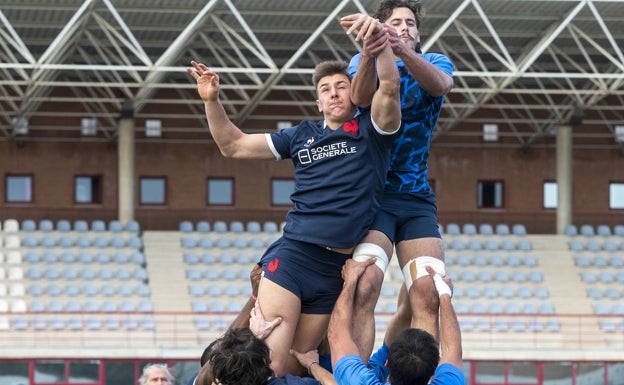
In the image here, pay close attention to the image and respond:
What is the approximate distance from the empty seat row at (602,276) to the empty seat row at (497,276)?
1.00 meters

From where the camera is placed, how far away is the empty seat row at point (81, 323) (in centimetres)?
2873

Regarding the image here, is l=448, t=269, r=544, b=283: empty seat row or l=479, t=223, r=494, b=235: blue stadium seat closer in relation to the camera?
l=448, t=269, r=544, b=283: empty seat row

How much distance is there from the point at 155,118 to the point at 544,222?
33.0ft

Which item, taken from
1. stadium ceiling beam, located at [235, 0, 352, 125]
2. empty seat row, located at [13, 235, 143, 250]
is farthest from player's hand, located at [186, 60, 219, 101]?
empty seat row, located at [13, 235, 143, 250]

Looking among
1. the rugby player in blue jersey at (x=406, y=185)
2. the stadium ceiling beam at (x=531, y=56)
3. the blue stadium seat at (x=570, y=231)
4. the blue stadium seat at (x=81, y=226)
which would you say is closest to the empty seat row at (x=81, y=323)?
the blue stadium seat at (x=81, y=226)

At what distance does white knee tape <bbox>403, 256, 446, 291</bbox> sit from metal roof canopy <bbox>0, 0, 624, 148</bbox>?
61.0 feet

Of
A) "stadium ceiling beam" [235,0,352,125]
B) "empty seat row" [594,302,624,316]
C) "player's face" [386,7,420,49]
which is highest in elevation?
"stadium ceiling beam" [235,0,352,125]

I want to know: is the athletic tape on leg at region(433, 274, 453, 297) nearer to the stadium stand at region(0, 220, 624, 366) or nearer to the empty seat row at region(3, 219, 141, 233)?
the stadium stand at region(0, 220, 624, 366)

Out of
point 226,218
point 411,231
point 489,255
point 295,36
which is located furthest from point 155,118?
point 411,231

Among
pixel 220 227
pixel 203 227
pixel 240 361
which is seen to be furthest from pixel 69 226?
pixel 240 361

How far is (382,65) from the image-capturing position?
755 centimetres

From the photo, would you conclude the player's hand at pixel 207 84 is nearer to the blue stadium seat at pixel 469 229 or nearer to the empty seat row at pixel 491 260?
the empty seat row at pixel 491 260

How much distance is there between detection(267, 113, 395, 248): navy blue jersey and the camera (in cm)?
790

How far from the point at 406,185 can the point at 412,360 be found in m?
1.66
